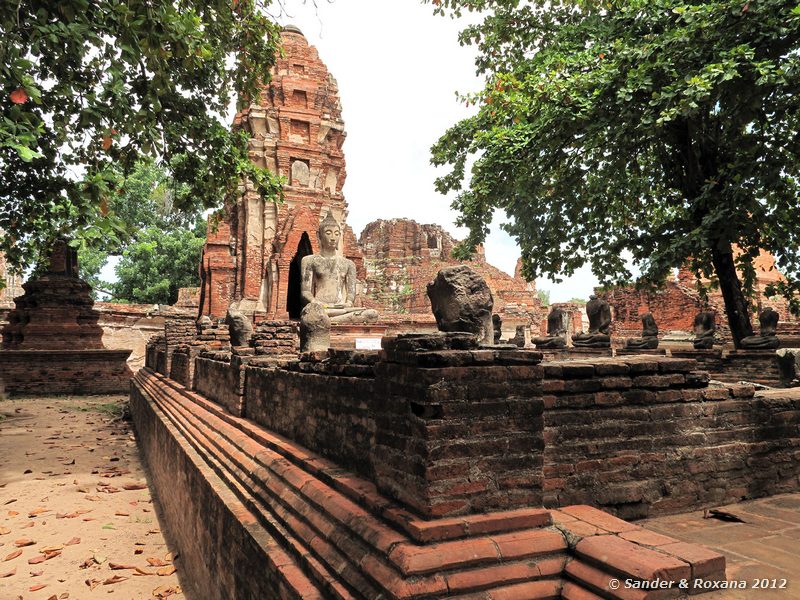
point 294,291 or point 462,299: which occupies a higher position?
point 294,291

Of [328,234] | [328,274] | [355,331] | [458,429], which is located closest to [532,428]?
[458,429]

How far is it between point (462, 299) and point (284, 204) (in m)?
14.8

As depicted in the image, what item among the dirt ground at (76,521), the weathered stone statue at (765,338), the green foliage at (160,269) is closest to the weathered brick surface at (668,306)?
the weathered stone statue at (765,338)

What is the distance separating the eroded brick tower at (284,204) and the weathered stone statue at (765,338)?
11487mm

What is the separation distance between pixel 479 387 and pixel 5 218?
29.3 ft

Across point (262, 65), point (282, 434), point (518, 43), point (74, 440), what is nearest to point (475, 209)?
point (518, 43)

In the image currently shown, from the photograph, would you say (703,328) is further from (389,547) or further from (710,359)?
(389,547)

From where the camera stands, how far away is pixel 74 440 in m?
8.94

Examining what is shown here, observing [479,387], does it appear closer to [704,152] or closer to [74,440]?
[74,440]

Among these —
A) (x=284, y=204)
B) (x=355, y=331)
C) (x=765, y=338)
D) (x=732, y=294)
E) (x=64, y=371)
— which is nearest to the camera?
(x=765, y=338)

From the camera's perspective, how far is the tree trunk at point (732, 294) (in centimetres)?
974

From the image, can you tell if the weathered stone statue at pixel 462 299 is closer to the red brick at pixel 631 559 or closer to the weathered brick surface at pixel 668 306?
the red brick at pixel 631 559

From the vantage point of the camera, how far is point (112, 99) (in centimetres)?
564

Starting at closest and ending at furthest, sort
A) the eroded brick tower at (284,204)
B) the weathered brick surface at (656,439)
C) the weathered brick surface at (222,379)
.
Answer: the weathered brick surface at (656,439)
the weathered brick surface at (222,379)
the eroded brick tower at (284,204)
